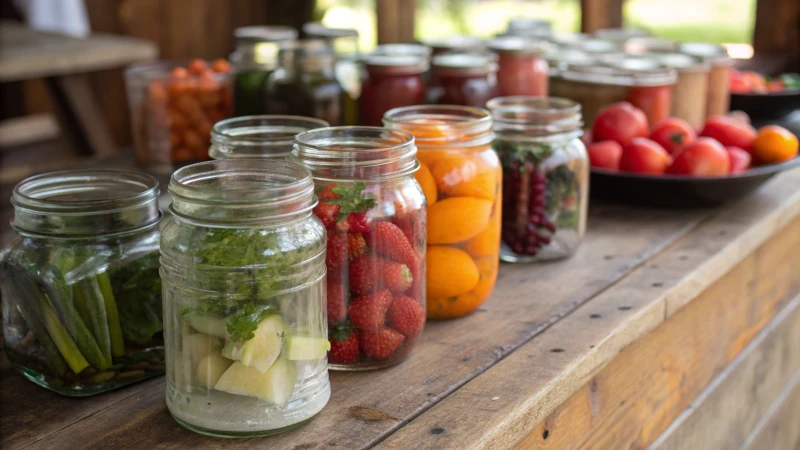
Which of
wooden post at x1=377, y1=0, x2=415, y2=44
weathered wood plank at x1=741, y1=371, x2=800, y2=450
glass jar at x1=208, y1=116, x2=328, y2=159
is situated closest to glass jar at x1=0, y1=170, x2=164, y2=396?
glass jar at x1=208, y1=116, x2=328, y2=159

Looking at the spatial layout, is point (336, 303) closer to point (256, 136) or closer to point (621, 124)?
point (256, 136)

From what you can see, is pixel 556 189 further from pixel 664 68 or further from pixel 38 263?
pixel 38 263

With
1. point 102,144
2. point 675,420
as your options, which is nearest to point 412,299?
point 675,420

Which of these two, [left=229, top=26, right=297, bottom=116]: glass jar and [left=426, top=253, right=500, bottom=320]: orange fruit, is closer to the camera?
[left=426, top=253, right=500, bottom=320]: orange fruit

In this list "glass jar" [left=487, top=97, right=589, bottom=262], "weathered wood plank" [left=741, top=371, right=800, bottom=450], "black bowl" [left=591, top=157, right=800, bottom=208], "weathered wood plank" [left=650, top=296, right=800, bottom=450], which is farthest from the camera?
"weathered wood plank" [left=741, top=371, right=800, bottom=450]

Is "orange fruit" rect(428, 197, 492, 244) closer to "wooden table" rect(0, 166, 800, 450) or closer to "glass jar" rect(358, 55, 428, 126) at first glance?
"wooden table" rect(0, 166, 800, 450)

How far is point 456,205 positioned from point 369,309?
0.62 feet

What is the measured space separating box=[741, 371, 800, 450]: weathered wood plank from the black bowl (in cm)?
49

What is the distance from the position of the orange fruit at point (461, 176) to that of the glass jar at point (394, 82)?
39cm

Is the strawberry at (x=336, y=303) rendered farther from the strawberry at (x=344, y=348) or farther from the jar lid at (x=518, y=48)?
the jar lid at (x=518, y=48)

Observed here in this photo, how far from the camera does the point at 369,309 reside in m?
0.81

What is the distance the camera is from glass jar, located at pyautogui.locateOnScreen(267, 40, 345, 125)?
140cm

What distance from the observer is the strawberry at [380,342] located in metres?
0.83

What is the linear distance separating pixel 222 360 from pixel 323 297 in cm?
11
